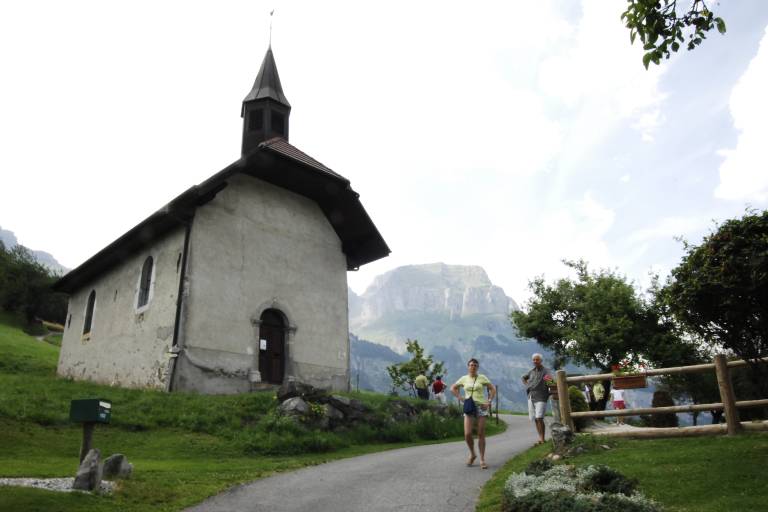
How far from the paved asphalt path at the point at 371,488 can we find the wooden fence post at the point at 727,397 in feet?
13.1

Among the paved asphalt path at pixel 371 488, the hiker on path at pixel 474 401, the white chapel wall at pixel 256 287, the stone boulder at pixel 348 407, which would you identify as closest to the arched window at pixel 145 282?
the white chapel wall at pixel 256 287

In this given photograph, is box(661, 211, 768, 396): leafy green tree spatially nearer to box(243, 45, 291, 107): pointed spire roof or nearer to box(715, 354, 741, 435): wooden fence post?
box(715, 354, 741, 435): wooden fence post

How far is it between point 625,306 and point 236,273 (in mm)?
20219

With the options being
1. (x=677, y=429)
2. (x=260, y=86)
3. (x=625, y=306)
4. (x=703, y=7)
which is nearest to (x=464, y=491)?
(x=677, y=429)

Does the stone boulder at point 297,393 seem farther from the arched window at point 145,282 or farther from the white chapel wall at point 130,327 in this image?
the arched window at point 145,282

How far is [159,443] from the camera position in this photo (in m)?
12.5

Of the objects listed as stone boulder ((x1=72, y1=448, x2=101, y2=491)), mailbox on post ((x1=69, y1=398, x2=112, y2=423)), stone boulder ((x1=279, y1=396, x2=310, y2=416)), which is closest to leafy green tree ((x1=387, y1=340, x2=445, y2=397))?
stone boulder ((x1=279, y1=396, x2=310, y2=416))

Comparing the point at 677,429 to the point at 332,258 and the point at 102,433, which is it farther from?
the point at 332,258

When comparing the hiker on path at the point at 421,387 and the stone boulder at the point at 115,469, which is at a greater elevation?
the hiker on path at the point at 421,387

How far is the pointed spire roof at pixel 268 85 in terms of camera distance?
25016 mm

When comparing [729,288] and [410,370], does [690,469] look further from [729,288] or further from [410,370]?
[410,370]

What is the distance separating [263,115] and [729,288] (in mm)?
20818

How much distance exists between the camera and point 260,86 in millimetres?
25625

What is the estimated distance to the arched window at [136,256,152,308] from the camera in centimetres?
2073
